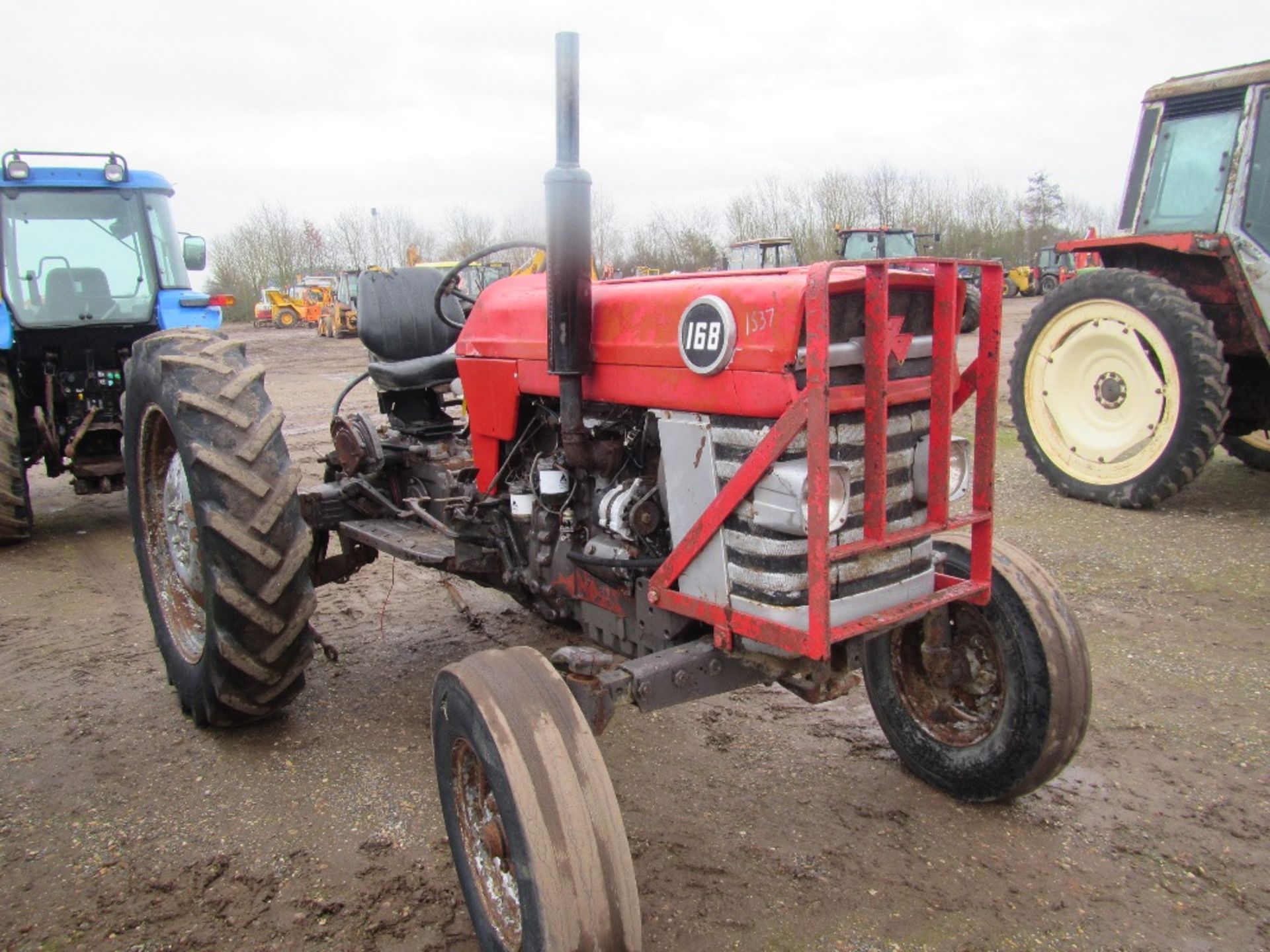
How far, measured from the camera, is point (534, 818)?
199cm

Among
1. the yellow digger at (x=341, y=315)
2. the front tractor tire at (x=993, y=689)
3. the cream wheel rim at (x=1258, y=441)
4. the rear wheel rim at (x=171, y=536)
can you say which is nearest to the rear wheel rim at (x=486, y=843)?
the front tractor tire at (x=993, y=689)

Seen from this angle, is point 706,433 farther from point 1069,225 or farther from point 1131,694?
point 1069,225

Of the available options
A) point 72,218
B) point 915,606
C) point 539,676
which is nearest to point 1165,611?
point 915,606

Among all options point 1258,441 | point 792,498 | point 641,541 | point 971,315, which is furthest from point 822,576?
point 971,315

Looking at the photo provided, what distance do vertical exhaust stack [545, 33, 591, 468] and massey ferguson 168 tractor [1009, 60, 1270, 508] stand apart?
4391 mm

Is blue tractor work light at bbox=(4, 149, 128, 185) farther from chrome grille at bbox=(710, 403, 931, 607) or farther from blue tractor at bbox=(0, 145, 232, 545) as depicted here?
chrome grille at bbox=(710, 403, 931, 607)

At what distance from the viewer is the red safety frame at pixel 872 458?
2104mm

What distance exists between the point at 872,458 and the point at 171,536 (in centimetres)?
277

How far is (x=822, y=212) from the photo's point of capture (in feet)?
122

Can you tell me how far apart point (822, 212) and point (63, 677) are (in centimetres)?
3625

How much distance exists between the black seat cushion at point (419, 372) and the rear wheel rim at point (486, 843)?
226cm

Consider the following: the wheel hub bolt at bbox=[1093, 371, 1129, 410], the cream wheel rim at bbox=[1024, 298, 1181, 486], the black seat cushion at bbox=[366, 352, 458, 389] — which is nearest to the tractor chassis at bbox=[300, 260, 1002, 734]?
the black seat cushion at bbox=[366, 352, 458, 389]

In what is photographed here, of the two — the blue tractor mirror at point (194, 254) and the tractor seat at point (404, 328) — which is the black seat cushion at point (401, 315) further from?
the blue tractor mirror at point (194, 254)

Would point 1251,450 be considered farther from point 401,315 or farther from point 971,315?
point 401,315
